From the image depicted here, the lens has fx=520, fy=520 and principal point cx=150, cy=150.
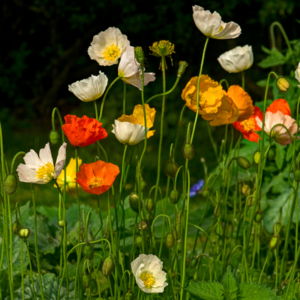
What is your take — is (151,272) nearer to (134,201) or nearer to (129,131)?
(134,201)

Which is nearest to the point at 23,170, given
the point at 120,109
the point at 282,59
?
the point at 282,59

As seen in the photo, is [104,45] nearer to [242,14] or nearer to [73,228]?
[73,228]

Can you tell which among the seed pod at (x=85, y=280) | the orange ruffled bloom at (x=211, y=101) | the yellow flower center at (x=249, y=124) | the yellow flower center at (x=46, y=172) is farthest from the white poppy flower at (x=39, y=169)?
the yellow flower center at (x=249, y=124)

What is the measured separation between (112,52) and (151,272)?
543mm

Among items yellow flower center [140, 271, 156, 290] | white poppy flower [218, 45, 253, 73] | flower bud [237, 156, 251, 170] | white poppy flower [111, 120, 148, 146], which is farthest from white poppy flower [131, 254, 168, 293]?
white poppy flower [218, 45, 253, 73]

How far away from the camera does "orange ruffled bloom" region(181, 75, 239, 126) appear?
1188mm

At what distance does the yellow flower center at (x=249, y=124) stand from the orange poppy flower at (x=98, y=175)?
464 millimetres

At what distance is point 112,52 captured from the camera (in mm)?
1286

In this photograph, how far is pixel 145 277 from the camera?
43.1 inches

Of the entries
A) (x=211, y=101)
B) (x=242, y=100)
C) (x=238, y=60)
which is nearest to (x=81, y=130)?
(x=211, y=101)

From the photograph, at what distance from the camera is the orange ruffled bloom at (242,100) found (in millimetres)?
1271

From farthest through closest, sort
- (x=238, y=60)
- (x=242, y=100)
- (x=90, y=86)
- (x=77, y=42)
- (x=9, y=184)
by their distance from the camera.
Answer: (x=77, y=42) → (x=238, y=60) → (x=242, y=100) → (x=90, y=86) → (x=9, y=184)

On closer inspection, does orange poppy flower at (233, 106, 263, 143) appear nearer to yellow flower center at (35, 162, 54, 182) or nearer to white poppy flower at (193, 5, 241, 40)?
white poppy flower at (193, 5, 241, 40)

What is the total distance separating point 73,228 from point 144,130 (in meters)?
0.71
